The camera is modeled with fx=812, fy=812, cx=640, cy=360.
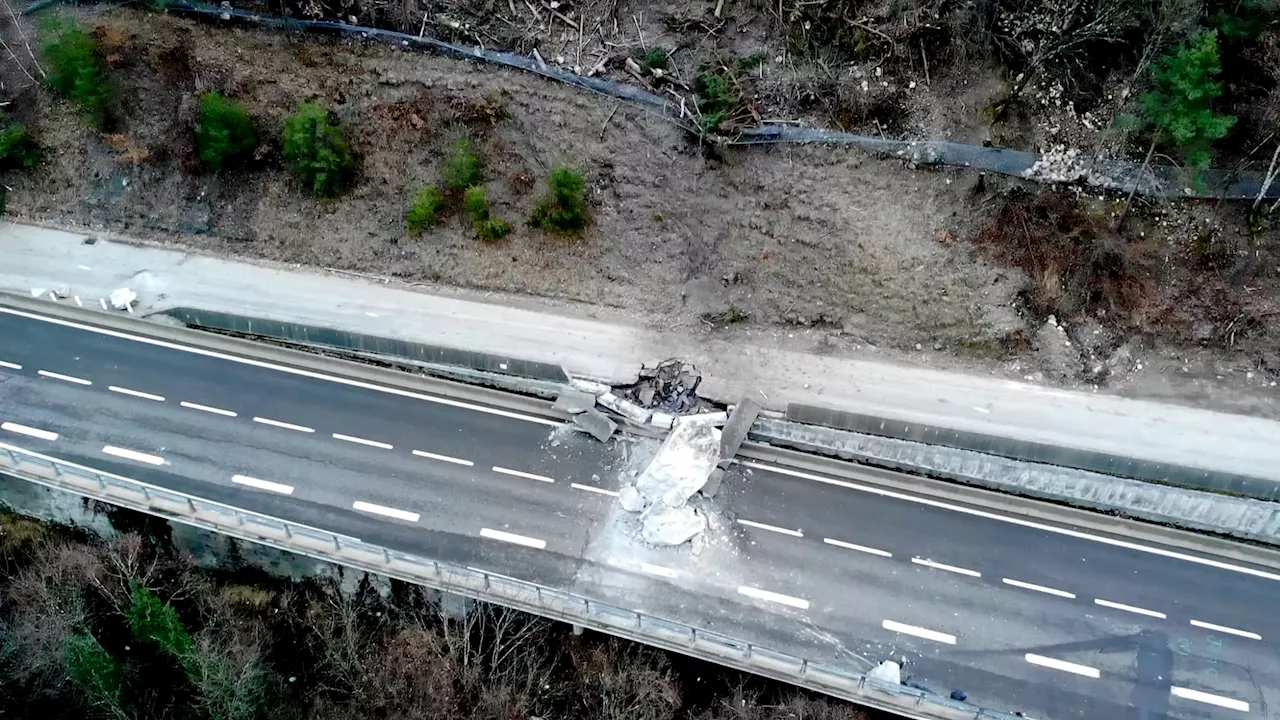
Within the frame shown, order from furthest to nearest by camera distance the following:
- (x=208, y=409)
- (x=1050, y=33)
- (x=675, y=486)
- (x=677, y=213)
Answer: (x=677, y=213)
(x=1050, y=33)
(x=208, y=409)
(x=675, y=486)

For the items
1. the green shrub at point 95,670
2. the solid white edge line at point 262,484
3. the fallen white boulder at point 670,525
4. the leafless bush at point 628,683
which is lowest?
the green shrub at point 95,670

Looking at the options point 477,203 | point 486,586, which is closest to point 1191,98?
point 477,203

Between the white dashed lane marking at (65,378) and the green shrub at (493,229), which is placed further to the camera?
the green shrub at (493,229)

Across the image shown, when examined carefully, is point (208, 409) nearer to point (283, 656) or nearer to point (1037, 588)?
point (283, 656)

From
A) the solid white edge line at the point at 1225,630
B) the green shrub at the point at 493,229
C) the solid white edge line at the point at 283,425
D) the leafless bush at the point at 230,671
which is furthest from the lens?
the green shrub at the point at 493,229

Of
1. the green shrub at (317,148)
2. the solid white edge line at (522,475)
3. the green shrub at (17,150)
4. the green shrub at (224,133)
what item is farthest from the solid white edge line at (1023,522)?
the green shrub at (17,150)

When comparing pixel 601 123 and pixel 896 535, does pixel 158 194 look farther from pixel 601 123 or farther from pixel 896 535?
pixel 896 535

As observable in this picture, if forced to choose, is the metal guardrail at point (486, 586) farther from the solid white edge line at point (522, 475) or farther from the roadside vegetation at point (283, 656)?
the solid white edge line at point (522, 475)
